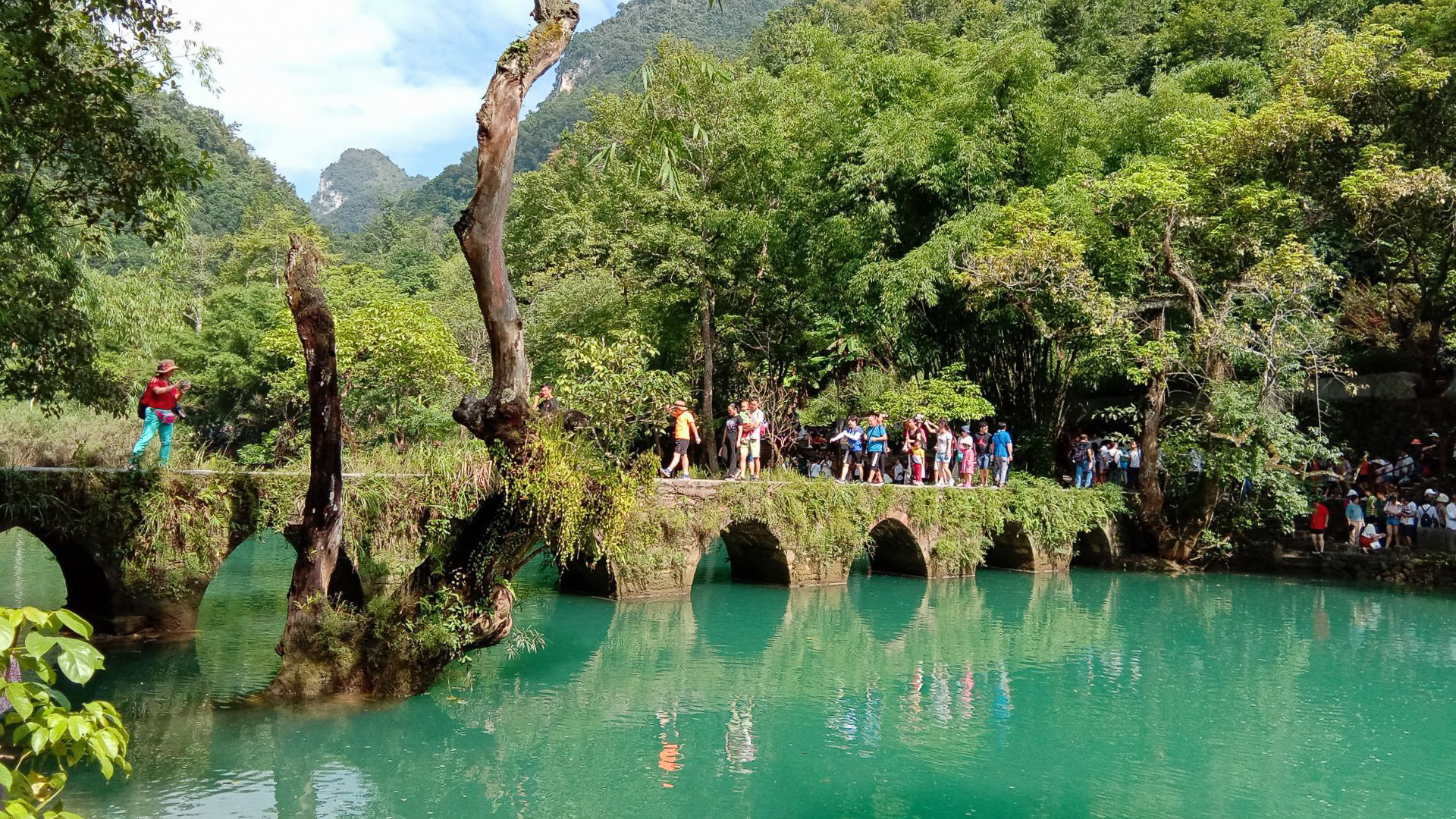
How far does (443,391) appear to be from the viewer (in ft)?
75.8

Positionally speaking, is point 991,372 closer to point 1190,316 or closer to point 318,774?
point 1190,316

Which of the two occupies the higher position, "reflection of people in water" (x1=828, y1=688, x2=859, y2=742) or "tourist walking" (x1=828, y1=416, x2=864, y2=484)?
"tourist walking" (x1=828, y1=416, x2=864, y2=484)

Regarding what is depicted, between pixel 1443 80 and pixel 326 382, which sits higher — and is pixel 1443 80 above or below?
above

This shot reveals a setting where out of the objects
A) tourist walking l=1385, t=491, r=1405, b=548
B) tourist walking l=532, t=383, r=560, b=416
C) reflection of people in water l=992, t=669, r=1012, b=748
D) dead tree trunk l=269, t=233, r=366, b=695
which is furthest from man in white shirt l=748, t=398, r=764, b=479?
tourist walking l=1385, t=491, r=1405, b=548

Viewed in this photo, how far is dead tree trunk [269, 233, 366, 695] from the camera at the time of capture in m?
8.73

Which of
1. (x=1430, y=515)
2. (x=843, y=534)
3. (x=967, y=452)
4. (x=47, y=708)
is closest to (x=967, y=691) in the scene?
(x=843, y=534)

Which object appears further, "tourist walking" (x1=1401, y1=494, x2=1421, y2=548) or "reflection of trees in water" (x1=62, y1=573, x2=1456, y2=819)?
"tourist walking" (x1=1401, y1=494, x2=1421, y2=548)

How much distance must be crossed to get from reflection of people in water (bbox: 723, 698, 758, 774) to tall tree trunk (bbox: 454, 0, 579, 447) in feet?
10.4

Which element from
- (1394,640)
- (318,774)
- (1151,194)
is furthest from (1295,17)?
(318,774)

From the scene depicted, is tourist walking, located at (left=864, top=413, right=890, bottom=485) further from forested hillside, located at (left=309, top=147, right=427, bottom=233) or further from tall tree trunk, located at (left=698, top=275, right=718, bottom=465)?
forested hillside, located at (left=309, top=147, right=427, bottom=233)

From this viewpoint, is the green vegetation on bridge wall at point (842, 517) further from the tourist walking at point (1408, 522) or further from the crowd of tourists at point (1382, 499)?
the tourist walking at point (1408, 522)

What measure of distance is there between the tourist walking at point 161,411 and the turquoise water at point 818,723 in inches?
84.9

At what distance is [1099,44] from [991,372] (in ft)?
55.2

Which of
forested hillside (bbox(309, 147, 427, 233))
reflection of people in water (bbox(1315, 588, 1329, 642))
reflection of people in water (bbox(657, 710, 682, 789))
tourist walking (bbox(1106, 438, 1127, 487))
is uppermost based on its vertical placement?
forested hillside (bbox(309, 147, 427, 233))
